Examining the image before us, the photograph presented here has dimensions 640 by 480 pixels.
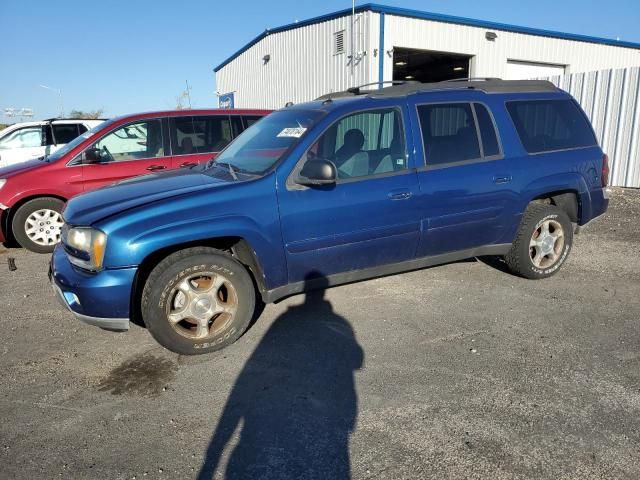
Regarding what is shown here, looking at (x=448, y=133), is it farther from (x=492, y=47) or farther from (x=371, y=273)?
(x=492, y=47)

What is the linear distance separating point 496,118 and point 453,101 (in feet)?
1.51

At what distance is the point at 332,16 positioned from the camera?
565 inches

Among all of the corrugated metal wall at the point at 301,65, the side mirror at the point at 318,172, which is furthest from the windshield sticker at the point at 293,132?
the corrugated metal wall at the point at 301,65

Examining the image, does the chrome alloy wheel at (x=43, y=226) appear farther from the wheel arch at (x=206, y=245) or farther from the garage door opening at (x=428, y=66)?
the garage door opening at (x=428, y=66)

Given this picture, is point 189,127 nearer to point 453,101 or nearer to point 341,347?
point 453,101

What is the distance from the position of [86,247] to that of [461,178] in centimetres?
304

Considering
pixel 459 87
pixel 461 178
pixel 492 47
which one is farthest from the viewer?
pixel 492 47

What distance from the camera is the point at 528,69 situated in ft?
55.3

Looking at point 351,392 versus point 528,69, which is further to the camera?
point 528,69

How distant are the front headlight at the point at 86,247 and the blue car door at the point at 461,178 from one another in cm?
249

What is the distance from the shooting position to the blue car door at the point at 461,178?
156 inches

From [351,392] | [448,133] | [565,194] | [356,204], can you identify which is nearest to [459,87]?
[448,133]

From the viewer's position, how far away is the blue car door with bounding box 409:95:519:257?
3975 mm

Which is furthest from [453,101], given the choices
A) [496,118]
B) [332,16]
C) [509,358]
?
[332,16]
